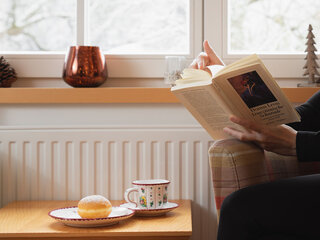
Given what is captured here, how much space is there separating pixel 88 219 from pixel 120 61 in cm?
80

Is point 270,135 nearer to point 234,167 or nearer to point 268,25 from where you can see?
point 234,167

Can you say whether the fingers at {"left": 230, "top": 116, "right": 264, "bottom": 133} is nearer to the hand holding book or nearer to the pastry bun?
the hand holding book

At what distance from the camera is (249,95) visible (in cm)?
115

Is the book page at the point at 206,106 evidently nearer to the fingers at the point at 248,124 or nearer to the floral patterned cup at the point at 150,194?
the fingers at the point at 248,124

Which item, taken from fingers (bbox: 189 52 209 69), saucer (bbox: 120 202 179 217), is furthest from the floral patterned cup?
fingers (bbox: 189 52 209 69)

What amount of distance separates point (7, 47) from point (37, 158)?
512mm

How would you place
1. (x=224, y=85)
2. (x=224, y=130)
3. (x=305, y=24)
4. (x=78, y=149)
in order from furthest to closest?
(x=305, y=24) → (x=78, y=149) → (x=224, y=130) → (x=224, y=85)

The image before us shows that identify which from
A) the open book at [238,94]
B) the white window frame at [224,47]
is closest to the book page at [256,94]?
the open book at [238,94]

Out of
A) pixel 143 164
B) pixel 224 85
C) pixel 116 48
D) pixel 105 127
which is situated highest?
pixel 116 48

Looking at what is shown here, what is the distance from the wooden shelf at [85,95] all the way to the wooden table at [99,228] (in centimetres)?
48

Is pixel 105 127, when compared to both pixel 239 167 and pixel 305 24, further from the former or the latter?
pixel 305 24

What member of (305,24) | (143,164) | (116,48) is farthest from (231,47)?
(143,164)

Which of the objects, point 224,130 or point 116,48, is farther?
point 116,48

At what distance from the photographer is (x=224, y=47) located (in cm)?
196
